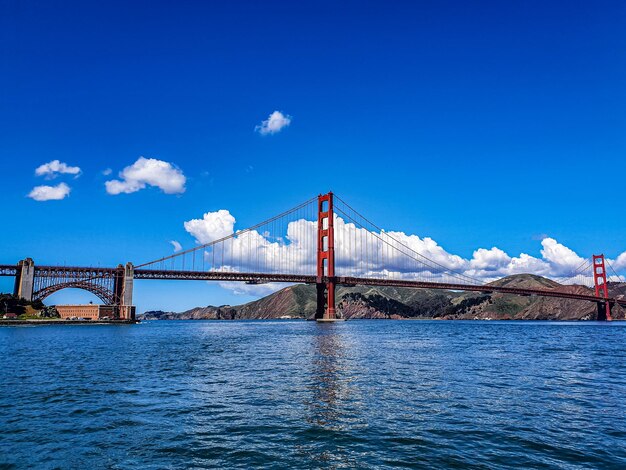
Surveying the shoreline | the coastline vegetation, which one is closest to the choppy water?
the shoreline

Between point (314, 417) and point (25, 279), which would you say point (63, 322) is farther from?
point (314, 417)

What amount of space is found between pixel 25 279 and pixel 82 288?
13.0 m

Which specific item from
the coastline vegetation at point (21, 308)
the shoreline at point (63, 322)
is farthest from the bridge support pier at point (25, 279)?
the shoreline at point (63, 322)

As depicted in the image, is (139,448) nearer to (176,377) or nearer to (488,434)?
(488,434)

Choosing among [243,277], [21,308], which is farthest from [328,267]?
[21,308]

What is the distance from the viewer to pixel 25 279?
11256cm

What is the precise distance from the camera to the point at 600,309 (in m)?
162

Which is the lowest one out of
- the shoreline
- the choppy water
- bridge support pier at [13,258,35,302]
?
the shoreline

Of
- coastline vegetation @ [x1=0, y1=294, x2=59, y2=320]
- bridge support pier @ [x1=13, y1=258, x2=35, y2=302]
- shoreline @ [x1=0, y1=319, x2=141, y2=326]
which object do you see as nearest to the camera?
shoreline @ [x1=0, y1=319, x2=141, y2=326]

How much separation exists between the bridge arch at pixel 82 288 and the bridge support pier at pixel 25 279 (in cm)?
273

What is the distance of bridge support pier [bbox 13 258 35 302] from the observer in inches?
4409

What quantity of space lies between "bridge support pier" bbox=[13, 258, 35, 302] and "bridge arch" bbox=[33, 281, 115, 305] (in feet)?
8.96

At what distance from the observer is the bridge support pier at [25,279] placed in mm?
112000

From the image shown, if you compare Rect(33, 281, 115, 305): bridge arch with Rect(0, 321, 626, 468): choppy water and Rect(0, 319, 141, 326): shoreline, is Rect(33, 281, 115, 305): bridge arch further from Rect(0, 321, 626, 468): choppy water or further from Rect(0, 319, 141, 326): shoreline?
Rect(0, 321, 626, 468): choppy water
